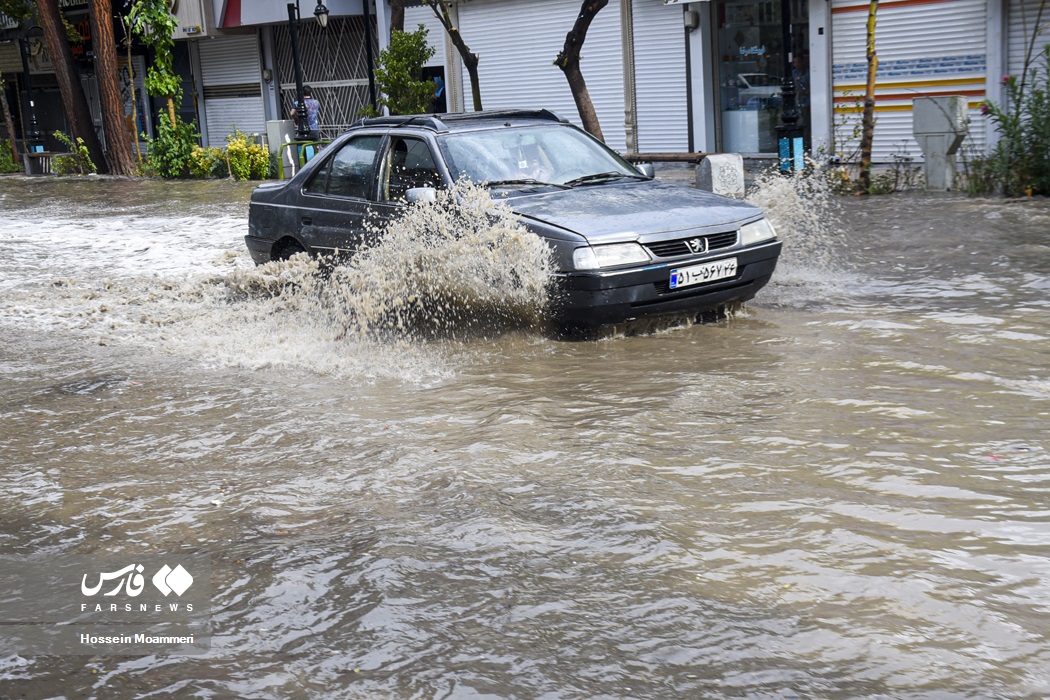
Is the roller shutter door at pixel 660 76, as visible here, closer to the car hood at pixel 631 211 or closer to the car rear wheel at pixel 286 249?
the car rear wheel at pixel 286 249

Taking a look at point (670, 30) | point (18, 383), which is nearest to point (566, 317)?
point (18, 383)

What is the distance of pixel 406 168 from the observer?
862cm

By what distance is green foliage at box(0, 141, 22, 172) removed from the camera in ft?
112

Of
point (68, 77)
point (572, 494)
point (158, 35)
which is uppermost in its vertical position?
point (158, 35)

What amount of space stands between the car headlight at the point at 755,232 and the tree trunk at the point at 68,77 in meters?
24.2

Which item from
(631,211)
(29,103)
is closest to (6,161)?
(29,103)

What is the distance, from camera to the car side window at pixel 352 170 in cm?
886

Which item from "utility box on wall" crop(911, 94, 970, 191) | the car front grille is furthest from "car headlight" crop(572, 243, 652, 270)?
"utility box on wall" crop(911, 94, 970, 191)

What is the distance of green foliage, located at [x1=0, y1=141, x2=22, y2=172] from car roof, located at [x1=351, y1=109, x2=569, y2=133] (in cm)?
2845

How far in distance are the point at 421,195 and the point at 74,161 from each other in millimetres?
25816

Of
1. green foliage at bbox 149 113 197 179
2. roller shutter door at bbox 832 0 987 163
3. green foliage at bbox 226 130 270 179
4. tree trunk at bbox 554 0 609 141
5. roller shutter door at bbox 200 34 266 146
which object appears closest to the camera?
tree trunk at bbox 554 0 609 141

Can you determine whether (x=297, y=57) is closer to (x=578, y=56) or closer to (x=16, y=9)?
(x=578, y=56)

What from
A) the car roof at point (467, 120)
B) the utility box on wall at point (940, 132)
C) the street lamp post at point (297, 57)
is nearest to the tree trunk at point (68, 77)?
the street lamp post at point (297, 57)

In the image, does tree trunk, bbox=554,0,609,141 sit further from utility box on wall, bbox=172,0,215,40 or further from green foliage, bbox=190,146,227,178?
utility box on wall, bbox=172,0,215,40
